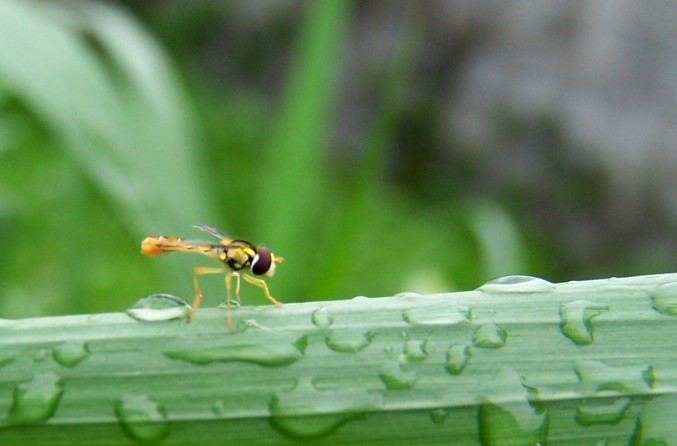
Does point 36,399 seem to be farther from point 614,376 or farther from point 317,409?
point 614,376

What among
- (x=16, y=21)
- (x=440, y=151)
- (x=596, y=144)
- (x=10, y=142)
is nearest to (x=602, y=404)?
(x=16, y=21)

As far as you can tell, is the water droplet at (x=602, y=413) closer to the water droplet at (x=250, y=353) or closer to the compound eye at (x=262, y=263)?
the water droplet at (x=250, y=353)

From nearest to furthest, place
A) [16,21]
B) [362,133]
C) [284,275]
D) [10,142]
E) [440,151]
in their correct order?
[284,275]
[16,21]
[10,142]
[440,151]
[362,133]

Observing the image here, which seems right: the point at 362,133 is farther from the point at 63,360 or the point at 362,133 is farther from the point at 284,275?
the point at 63,360

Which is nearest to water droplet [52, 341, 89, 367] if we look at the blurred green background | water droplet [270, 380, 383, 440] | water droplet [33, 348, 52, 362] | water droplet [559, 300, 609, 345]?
water droplet [33, 348, 52, 362]

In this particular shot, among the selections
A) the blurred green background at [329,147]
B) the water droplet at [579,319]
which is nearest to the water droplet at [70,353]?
the water droplet at [579,319]

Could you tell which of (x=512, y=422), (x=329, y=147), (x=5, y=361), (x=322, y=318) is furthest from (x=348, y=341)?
(x=329, y=147)
